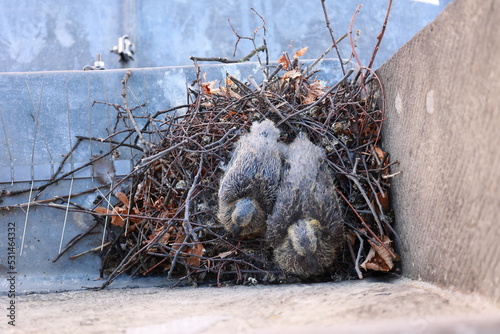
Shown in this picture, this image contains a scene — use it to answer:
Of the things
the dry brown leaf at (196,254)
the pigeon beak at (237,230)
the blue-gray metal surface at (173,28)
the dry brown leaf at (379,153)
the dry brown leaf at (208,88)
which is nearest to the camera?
the pigeon beak at (237,230)

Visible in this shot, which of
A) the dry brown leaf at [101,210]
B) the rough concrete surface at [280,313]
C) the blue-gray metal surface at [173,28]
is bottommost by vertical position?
the rough concrete surface at [280,313]

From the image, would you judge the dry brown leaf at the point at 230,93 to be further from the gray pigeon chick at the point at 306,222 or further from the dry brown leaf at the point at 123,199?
the dry brown leaf at the point at 123,199

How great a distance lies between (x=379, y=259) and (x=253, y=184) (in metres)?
0.87

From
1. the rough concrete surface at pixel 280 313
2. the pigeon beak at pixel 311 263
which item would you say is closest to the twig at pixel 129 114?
the rough concrete surface at pixel 280 313

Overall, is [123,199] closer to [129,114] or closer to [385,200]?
[129,114]

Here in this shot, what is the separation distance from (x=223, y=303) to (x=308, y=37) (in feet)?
13.5

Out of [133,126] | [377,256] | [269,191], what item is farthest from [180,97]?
[377,256]

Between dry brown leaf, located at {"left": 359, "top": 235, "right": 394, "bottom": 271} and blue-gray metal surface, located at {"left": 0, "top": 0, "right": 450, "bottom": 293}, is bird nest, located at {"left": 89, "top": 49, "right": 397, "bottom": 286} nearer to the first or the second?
dry brown leaf, located at {"left": 359, "top": 235, "right": 394, "bottom": 271}

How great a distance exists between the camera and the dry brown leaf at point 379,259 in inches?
109

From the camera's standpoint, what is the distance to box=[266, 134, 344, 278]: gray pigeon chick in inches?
107

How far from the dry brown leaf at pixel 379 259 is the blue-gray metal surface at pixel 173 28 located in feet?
10.4

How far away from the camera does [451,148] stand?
207 cm

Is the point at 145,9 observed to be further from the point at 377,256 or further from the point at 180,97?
the point at 377,256

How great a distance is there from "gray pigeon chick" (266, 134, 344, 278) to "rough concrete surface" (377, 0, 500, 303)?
0.40 metres
